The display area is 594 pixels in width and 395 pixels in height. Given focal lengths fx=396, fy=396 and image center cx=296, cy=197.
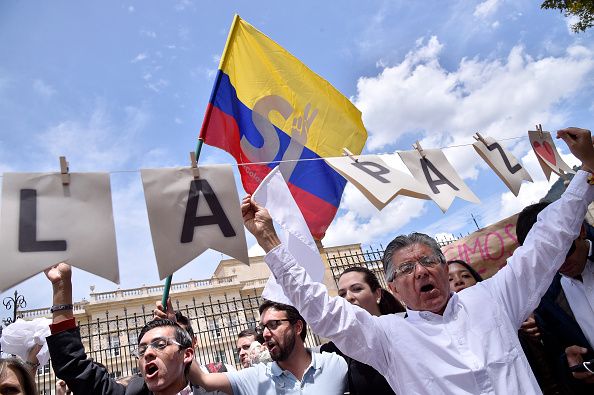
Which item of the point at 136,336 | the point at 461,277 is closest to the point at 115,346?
the point at 136,336

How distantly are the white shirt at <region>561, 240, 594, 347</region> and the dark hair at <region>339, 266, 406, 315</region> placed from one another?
4.04 feet

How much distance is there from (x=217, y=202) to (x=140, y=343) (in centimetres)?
102

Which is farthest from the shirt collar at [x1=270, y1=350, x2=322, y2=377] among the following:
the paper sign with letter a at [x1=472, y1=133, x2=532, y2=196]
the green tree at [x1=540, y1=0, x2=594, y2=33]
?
the green tree at [x1=540, y1=0, x2=594, y2=33]

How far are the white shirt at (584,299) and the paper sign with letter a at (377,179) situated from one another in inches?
57.7

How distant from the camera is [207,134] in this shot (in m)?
4.23

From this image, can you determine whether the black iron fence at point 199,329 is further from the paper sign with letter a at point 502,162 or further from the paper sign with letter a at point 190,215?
the paper sign with letter a at point 502,162

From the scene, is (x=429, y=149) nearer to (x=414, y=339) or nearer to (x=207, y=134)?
(x=207, y=134)

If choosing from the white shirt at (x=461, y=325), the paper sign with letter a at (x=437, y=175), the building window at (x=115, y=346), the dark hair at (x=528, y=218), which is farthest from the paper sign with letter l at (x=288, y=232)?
the building window at (x=115, y=346)

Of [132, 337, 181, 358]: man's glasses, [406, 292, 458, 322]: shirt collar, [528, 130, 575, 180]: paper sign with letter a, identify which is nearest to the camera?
[406, 292, 458, 322]: shirt collar

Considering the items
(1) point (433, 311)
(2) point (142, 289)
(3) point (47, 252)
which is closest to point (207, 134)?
(3) point (47, 252)

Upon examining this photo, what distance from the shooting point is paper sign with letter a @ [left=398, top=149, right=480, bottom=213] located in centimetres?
410

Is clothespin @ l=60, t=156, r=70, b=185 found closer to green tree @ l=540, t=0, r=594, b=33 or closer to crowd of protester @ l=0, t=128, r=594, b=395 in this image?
crowd of protester @ l=0, t=128, r=594, b=395

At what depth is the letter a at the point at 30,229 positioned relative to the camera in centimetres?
225

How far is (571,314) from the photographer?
2.56 meters
